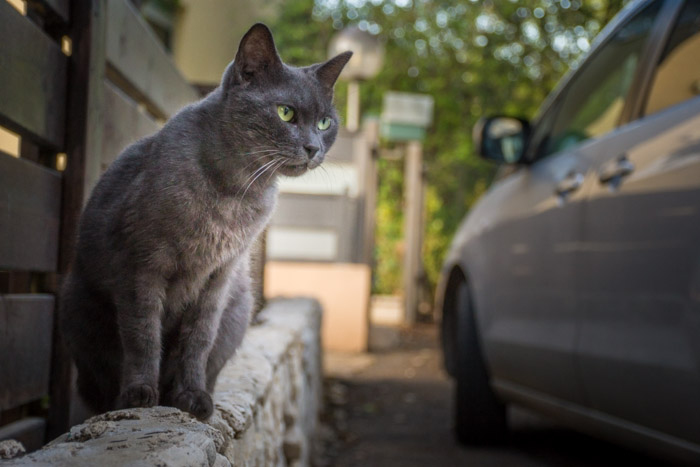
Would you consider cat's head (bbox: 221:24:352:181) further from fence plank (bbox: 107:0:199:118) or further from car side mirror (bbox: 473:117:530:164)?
car side mirror (bbox: 473:117:530:164)

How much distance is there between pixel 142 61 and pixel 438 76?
1095cm

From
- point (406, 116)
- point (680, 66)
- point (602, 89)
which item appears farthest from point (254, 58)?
point (406, 116)

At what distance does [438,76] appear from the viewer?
1337 cm

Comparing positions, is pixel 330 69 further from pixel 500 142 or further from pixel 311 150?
pixel 500 142

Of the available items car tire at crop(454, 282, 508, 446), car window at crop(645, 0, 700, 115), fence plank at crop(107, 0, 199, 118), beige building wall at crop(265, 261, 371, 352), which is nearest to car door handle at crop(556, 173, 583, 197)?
car window at crop(645, 0, 700, 115)

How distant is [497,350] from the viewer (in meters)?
3.68

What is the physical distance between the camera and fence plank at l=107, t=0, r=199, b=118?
253cm

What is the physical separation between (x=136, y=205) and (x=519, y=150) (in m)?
2.51

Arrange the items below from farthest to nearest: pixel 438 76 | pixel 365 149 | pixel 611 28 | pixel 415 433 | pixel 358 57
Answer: pixel 438 76, pixel 358 57, pixel 365 149, pixel 415 433, pixel 611 28

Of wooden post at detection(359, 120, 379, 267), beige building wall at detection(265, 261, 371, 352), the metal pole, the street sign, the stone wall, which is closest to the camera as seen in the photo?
the stone wall

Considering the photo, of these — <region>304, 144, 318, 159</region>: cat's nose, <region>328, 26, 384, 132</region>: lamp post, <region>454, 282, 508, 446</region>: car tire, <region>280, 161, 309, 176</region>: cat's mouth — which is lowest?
<region>454, 282, 508, 446</region>: car tire

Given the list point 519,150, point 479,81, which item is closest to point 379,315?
point 479,81

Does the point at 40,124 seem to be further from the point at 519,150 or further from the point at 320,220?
the point at 320,220

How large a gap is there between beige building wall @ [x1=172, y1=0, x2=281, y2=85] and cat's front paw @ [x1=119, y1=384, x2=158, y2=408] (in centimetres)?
189
